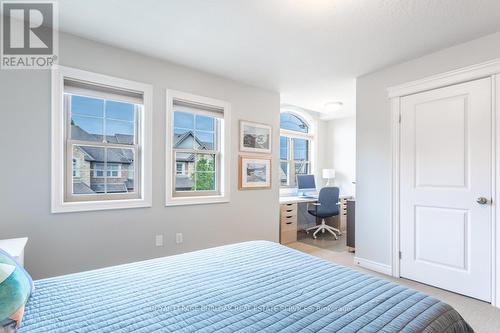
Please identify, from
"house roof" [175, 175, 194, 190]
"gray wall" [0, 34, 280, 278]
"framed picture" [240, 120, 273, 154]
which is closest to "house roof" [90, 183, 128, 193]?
"gray wall" [0, 34, 280, 278]

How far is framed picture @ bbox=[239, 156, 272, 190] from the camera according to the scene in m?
3.73

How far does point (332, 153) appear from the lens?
20.4ft

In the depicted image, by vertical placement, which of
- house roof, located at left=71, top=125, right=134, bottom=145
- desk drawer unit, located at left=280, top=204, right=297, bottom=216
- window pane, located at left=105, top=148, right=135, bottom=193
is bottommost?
desk drawer unit, located at left=280, top=204, right=297, bottom=216

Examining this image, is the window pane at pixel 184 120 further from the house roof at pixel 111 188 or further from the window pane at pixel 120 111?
the house roof at pixel 111 188

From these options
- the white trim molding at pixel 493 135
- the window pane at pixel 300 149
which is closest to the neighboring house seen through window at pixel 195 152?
the white trim molding at pixel 493 135

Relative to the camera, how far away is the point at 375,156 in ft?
10.5

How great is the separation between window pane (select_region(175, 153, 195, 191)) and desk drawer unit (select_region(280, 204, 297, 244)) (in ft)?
5.53

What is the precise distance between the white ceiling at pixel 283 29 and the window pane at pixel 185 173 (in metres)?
1.11

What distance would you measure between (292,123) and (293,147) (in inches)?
20.3

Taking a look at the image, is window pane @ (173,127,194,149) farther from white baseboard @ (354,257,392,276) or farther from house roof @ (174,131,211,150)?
white baseboard @ (354,257,392,276)

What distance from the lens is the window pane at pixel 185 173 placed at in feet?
10.7

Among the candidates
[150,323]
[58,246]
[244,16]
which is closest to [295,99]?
[244,16]

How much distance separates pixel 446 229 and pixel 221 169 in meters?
2.58

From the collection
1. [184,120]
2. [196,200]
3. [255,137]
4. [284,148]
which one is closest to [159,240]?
[196,200]
